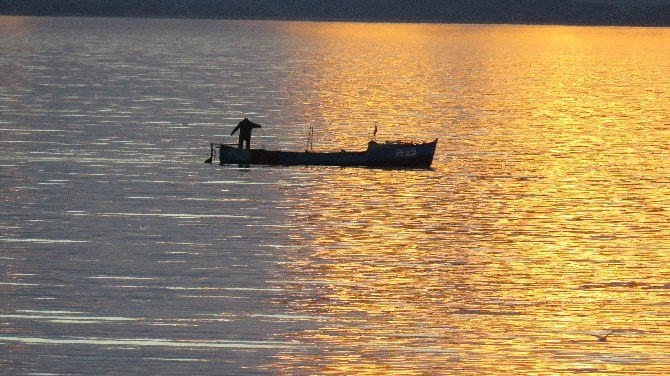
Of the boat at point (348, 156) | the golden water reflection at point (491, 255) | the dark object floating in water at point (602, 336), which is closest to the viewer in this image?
the golden water reflection at point (491, 255)

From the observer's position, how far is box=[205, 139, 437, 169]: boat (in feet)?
195

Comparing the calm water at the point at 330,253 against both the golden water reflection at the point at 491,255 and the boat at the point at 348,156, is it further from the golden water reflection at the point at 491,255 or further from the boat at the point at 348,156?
the boat at the point at 348,156

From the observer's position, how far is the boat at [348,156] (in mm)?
59344

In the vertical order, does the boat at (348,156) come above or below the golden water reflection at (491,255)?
below

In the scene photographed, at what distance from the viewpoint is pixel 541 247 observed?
40156 mm

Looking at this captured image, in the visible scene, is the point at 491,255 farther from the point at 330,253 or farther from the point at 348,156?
the point at 348,156

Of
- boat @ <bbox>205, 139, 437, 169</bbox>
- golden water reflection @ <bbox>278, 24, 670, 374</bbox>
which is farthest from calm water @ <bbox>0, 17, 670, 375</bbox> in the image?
boat @ <bbox>205, 139, 437, 169</bbox>

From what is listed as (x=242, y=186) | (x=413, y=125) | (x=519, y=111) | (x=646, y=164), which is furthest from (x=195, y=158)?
(x=519, y=111)

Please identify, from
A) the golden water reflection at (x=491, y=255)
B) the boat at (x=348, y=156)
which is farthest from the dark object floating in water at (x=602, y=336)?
the boat at (x=348, y=156)

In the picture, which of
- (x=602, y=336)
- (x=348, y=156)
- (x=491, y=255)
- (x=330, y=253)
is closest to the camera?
(x=602, y=336)

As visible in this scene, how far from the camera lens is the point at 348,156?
59.4 m

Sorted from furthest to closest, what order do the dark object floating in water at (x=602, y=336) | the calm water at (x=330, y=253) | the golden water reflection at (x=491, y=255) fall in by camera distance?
the dark object floating in water at (x=602, y=336), the golden water reflection at (x=491, y=255), the calm water at (x=330, y=253)

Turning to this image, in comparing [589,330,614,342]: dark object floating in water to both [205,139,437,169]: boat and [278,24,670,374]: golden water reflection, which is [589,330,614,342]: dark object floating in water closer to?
[278,24,670,374]: golden water reflection

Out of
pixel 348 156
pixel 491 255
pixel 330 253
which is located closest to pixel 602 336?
pixel 491 255
